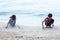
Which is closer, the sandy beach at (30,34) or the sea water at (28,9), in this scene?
the sandy beach at (30,34)

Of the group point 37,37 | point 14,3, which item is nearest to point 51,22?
point 37,37

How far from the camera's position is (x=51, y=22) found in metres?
10.7

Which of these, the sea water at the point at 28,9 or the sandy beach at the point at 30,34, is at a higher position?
the sea water at the point at 28,9

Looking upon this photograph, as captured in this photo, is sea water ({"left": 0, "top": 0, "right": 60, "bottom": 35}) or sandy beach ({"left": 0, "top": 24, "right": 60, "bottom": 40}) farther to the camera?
sea water ({"left": 0, "top": 0, "right": 60, "bottom": 35})

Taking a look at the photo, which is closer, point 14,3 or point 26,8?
point 26,8

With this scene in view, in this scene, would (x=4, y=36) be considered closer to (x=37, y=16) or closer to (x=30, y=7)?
(x=37, y=16)

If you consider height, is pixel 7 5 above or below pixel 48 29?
above

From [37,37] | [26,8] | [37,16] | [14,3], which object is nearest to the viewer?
[37,37]

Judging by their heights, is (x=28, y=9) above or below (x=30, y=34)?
above

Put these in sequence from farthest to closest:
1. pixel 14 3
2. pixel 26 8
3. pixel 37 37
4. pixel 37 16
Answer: pixel 14 3
pixel 26 8
pixel 37 16
pixel 37 37

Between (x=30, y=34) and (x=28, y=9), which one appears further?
(x=28, y=9)

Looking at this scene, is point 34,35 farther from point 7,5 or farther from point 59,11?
point 7,5

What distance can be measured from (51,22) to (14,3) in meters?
7.51

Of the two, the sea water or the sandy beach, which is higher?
the sea water
